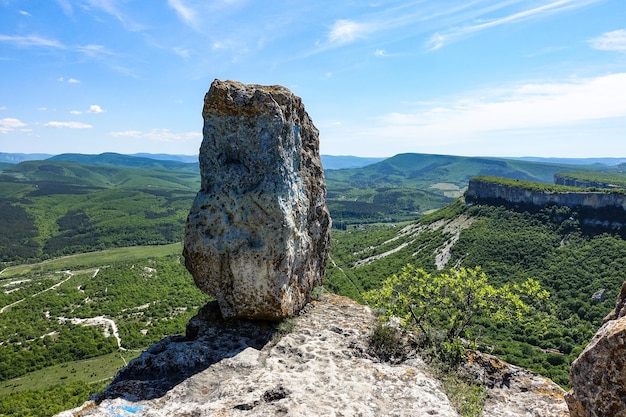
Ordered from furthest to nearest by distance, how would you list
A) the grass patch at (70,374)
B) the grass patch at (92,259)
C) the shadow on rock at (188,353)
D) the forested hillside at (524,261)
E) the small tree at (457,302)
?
the grass patch at (92,259)
the grass patch at (70,374)
the forested hillside at (524,261)
the small tree at (457,302)
the shadow on rock at (188,353)

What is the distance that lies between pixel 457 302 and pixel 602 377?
658 centimetres

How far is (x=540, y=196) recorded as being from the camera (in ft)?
301

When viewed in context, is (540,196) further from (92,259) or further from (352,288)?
(92,259)

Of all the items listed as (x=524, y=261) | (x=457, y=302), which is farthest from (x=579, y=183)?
(x=457, y=302)

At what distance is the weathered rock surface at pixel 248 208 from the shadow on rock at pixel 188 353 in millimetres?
554

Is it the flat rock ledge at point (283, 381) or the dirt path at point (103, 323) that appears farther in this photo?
the dirt path at point (103, 323)

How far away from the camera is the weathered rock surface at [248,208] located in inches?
469

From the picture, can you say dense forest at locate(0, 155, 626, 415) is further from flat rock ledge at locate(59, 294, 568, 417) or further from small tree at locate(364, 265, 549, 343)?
flat rock ledge at locate(59, 294, 568, 417)

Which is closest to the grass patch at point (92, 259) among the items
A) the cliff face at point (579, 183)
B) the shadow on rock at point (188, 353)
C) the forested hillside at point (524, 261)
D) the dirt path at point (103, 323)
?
the dirt path at point (103, 323)

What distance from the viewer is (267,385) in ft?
29.8

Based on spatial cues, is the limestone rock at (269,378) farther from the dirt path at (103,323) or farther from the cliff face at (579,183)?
the cliff face at (579,183)

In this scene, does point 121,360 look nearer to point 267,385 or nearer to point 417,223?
point 267,385

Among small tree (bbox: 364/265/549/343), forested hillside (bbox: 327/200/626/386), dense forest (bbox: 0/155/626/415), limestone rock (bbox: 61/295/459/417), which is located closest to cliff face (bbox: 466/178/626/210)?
dense forest (bbox: 0/155/626/415)

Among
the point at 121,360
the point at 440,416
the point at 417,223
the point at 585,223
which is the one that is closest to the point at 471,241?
the point at 585,223
